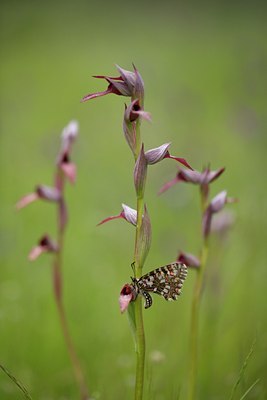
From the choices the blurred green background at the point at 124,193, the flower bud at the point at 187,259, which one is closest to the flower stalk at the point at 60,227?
the blurred green background at the point at 124,193

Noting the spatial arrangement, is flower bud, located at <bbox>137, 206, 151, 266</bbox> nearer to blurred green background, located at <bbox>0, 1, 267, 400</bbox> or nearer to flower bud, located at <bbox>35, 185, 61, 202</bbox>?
blurred green background, located at <bbox>0, 1, 267, 400</bbox>

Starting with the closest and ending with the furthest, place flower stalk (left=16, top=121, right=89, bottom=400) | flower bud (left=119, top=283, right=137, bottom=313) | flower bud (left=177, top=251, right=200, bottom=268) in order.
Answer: flower bud (left=119, top=283, right=137, bottom=313)
flower bud (left=177, top=251, right=200, bottom=268)
flower stalk (left=16, top=121, right=89, bottom=400)

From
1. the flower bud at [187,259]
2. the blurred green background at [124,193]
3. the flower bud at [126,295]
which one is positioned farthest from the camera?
the blurred green background at [124,193]

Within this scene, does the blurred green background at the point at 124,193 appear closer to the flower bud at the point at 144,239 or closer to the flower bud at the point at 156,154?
the flower bud at the point at 144,239

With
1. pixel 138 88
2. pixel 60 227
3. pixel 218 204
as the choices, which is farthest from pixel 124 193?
pixel 138 88

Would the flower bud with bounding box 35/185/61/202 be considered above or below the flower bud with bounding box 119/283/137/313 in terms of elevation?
above

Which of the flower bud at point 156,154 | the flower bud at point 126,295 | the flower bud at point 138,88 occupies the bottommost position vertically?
the flower bud at point 126,295

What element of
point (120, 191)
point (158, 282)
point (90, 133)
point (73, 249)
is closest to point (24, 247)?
point (73, 249)

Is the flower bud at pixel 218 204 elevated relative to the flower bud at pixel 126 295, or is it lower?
elevated

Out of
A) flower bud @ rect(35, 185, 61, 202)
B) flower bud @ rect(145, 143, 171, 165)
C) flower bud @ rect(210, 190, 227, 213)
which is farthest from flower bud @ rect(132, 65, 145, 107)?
flower bud @ rect(35, 185, 61, 202)
